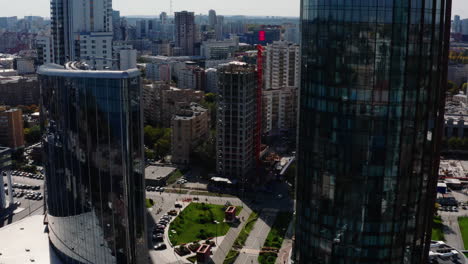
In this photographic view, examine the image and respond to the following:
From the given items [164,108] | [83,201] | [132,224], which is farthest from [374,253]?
[164,108]

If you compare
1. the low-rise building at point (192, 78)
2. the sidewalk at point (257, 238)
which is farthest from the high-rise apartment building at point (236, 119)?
the low-rise building at point (192, 78)

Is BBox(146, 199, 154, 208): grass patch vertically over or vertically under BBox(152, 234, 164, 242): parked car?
over

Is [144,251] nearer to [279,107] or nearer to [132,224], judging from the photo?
[132,224]

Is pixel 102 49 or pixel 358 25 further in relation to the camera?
pixel 102 49

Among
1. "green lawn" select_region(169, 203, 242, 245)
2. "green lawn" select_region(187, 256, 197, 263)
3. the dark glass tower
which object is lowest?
"green lawn" select_region(187, 256, 197, 263)

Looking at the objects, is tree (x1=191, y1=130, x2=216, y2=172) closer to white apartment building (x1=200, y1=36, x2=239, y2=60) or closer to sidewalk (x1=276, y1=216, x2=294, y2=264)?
sidewalk (x1=276, y1=216, x2=294, y2=264)

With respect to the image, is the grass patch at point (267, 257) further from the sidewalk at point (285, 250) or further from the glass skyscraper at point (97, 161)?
the glass skyscraper at point (97, 161)

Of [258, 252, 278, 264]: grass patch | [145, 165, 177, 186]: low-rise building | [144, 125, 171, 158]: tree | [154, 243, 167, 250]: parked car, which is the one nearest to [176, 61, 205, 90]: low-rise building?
[144, 125, 171, 158]: tree
